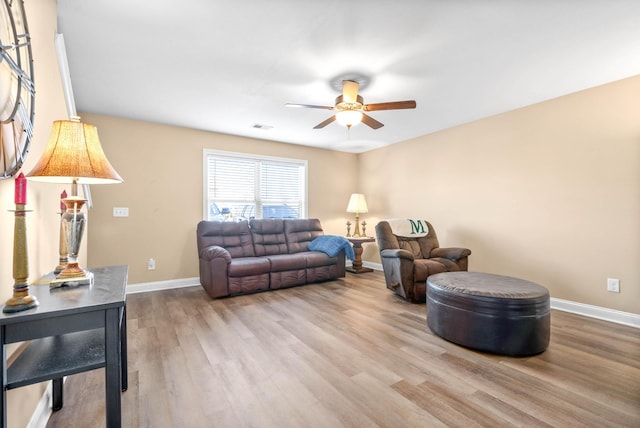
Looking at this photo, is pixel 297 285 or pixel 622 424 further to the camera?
pixel 297 285

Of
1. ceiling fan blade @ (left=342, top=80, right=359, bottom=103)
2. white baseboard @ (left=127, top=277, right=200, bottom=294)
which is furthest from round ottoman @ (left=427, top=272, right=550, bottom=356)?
white baseboard @ (left=127, top=277, right=200, bottom=294)

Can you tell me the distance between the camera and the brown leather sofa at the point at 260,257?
362 centimetres

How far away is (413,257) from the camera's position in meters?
3.47

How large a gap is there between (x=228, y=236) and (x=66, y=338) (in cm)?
292

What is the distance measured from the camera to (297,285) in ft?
13.9

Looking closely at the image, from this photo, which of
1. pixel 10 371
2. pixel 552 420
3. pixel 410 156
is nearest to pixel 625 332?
pixel 552 420

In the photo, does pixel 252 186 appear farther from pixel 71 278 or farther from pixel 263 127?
pixel 71 278

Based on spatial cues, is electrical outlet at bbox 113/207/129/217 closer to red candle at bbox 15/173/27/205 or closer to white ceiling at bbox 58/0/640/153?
white ceiling at bbox 58/0/640/153

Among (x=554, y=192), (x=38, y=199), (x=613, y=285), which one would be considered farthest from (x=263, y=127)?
(x=613, y=285)

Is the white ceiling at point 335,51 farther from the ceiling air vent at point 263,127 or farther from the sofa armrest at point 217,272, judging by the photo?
the sofa armrest at point 217,272

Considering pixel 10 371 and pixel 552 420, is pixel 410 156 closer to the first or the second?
pixel 552 420

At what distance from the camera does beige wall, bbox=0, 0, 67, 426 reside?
1130 mm

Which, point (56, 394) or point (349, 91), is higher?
point (349, 91)

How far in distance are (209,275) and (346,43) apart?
302cm
